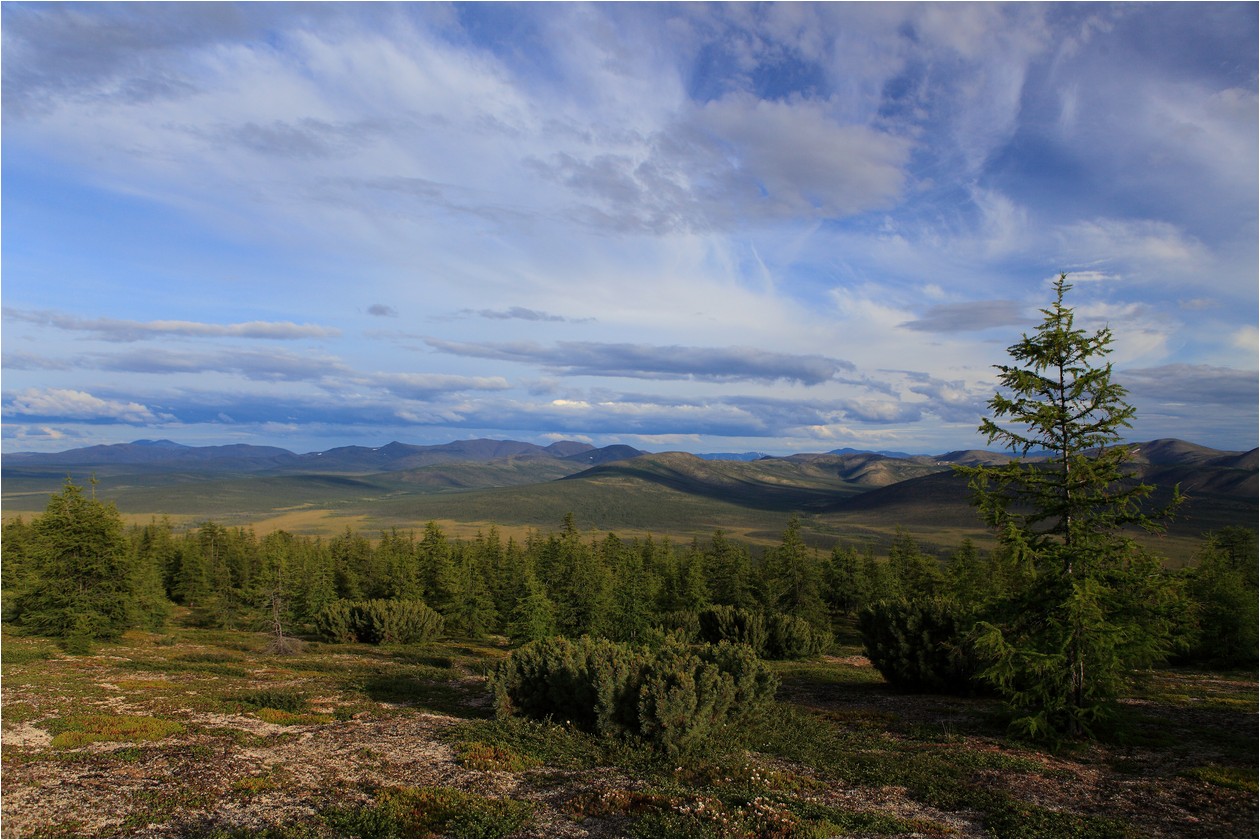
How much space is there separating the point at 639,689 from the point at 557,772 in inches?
122

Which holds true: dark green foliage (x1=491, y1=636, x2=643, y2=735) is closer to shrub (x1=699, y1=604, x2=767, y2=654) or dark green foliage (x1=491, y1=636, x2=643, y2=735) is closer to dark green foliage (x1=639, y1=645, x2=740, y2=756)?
dark green foliage (x1=639, y1=645, x2=740, y2=756)

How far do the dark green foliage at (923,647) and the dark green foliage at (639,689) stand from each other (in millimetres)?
8817

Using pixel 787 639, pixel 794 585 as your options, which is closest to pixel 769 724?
pixel 787 639

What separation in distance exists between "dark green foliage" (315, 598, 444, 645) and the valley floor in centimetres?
2170

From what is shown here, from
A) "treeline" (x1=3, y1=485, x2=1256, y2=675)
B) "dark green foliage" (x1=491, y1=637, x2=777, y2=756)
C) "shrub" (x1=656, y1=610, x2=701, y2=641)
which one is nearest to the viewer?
"dark green foliage" (x1=491, y1=637, x2=777, y2=756)

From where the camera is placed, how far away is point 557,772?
43.7 ft

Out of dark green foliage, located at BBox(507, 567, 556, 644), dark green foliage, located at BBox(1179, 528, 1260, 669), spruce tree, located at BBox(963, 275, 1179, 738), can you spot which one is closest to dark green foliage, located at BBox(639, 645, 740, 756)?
spruce tree, located at BBox(963, 275, 1179, 738)

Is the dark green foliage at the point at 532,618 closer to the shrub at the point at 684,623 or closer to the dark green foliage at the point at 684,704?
the shrub at the point at 684,623

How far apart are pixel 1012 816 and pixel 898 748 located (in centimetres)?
463

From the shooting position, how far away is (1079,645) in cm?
1555

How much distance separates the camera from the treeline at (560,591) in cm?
2370

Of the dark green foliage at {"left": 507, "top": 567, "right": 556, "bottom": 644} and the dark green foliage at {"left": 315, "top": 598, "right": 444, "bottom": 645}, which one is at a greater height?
the dark green foliage at {"left": 507, "top": 567, "right": 556, "bottom": 644}

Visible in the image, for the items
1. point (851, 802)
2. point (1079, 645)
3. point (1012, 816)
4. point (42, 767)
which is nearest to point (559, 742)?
point (851, 802)

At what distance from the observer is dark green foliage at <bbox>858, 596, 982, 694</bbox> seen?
896 inches
